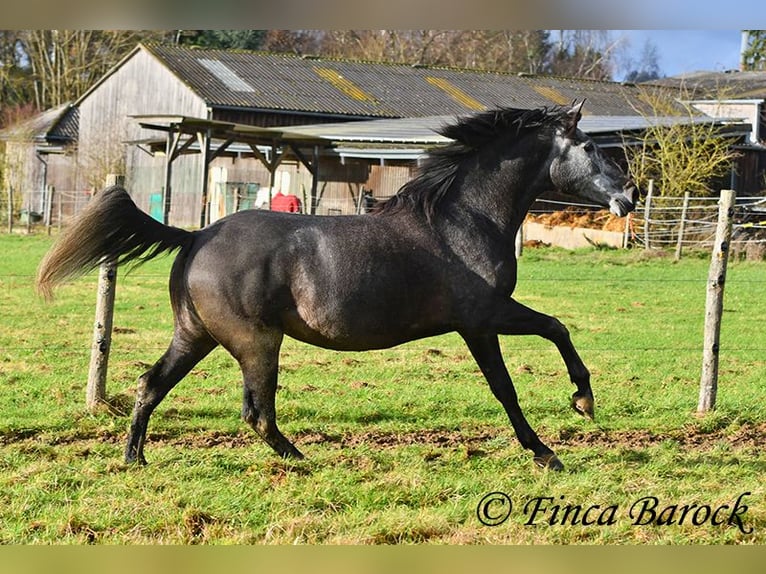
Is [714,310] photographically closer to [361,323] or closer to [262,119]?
[361,323]

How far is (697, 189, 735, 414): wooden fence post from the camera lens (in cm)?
880

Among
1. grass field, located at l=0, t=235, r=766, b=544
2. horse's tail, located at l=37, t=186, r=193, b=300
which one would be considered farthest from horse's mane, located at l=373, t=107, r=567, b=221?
grass field, located at l=0, t=235, r=766, b=544

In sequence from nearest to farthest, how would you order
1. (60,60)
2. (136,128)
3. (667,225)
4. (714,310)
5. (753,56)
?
1. (714,310)
2. (667,225)
3. (136,128)
4. (60,60)
5. (753,56)

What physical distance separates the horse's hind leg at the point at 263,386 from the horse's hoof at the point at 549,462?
1.51 m

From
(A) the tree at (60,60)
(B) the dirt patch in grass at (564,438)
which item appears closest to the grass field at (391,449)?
(B) the dirt patch in grass at (564,438)

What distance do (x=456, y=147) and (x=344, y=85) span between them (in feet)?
121

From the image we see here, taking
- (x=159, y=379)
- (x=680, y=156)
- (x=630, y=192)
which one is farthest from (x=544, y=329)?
(x=680, y=156)

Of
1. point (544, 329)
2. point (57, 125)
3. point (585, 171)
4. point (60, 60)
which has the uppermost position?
point (60, 60)

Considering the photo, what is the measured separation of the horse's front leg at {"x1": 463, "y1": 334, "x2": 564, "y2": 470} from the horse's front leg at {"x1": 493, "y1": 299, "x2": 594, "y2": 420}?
5.5 inches

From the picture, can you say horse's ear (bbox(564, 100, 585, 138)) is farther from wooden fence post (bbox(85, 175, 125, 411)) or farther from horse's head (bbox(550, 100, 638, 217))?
wooden fence post (bbox(85, 175, 125, 411))

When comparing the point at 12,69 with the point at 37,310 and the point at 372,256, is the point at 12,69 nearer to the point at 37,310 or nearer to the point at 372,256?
the point at 37,310

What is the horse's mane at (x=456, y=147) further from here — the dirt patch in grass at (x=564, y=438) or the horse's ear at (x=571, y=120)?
the dirt patch in grass at (x=564, y=438)

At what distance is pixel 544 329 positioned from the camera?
6.52 m

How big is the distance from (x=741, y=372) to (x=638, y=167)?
18.5 meters
